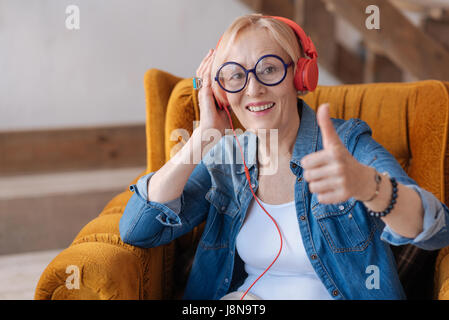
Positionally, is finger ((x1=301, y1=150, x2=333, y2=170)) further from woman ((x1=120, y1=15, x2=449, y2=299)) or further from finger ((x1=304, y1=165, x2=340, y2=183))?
woman ((x1=120, y1=15, x2=449, y2=299))

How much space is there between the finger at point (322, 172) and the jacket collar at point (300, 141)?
37 cm

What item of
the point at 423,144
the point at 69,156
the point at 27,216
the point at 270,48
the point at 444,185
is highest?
the point at 270,48

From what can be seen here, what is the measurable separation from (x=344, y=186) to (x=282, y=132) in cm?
43

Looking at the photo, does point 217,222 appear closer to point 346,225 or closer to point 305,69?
point 346,225

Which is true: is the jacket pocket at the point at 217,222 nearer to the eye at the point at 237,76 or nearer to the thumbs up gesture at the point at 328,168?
the eye at the point at 237,76

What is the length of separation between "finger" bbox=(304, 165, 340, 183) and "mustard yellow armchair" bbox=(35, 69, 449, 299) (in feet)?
1.52

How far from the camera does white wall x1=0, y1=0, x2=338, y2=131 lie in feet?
9.07

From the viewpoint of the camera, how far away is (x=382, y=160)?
98 cm

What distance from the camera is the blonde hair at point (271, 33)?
1.06 metres

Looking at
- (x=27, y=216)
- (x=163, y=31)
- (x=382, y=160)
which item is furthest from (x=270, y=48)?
(x=27, y=216)

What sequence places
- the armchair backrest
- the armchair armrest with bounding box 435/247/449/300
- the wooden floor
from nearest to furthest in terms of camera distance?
the armchair armrest with bounding box 435/247/449/300, the armchair backrest, the wooden floor

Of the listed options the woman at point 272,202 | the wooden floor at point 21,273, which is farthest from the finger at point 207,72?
the wooden floor at point 21,273

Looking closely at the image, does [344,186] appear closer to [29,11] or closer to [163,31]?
[163,31]

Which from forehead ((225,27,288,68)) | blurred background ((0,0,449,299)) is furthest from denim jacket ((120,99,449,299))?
blurred background ((0,0,449,299))
